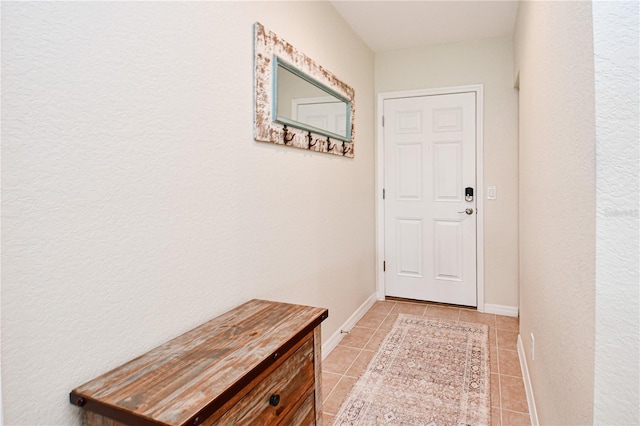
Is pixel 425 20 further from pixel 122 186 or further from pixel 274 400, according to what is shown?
A: pixel 274 400

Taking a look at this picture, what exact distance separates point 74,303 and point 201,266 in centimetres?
50

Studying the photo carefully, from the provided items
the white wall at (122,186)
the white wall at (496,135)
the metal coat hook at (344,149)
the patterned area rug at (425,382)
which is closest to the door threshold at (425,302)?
the white wall at (496,135)

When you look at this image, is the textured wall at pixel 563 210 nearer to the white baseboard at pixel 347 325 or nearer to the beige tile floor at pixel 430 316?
the beige tile floor at pixel 430 316

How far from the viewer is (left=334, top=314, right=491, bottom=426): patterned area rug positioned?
1911 millimetres

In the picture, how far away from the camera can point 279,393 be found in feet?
4.16

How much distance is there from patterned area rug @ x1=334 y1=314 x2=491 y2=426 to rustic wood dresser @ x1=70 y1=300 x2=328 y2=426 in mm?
576

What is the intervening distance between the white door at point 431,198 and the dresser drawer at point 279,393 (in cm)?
241

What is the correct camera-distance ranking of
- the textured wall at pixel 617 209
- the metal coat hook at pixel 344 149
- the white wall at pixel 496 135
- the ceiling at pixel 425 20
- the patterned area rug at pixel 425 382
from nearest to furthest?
1. the textured wall at pixel 617 209
2. the patterned area rug at pixel 425 382
3. the ceiling at pixel 425 20
4. the metal coat hook at pixel 344 149
5. the white wall at pixel 496 135

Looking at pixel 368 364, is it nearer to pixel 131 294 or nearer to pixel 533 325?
pixel 533 325

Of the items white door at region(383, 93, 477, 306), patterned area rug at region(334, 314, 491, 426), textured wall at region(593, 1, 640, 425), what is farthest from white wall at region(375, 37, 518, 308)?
textured wall at region(593, 1, 640, 425)

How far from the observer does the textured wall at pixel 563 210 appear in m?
0.87

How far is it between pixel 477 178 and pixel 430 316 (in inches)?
51.2

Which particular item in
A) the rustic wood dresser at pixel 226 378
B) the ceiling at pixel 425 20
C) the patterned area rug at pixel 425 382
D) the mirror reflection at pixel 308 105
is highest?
the ceiling at pixel 425 20

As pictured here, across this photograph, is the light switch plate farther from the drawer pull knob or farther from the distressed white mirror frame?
the drawer pull knob
